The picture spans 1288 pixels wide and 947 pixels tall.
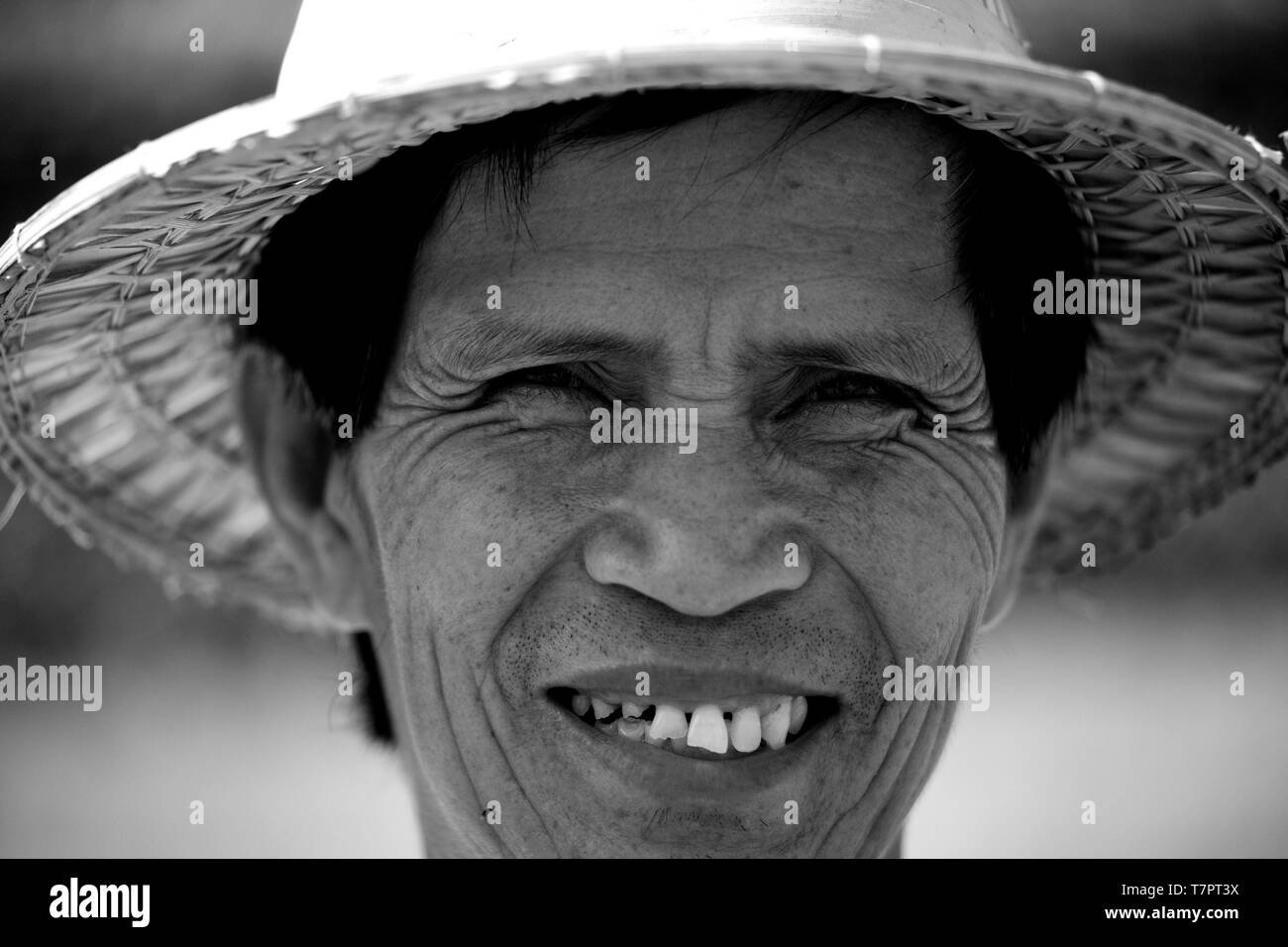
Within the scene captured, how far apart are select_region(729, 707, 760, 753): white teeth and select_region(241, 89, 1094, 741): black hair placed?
1.90 feet

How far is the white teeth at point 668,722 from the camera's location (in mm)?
1791

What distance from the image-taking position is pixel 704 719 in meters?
1.79

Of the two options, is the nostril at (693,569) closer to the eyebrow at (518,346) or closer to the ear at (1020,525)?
the eyebrow at (518,346)

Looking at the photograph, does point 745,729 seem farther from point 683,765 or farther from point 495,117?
point 495,117

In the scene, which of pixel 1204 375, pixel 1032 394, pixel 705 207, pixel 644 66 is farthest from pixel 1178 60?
pixel 644 66

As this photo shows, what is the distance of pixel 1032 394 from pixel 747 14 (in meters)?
0.83

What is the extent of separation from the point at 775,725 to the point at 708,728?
0.29 feet

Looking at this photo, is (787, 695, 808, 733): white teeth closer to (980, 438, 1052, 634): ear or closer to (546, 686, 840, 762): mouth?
(546, 686, 840, 762): mouth

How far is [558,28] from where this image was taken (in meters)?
1.59

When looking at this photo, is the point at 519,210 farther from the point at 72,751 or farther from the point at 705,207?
the point at 72,751
